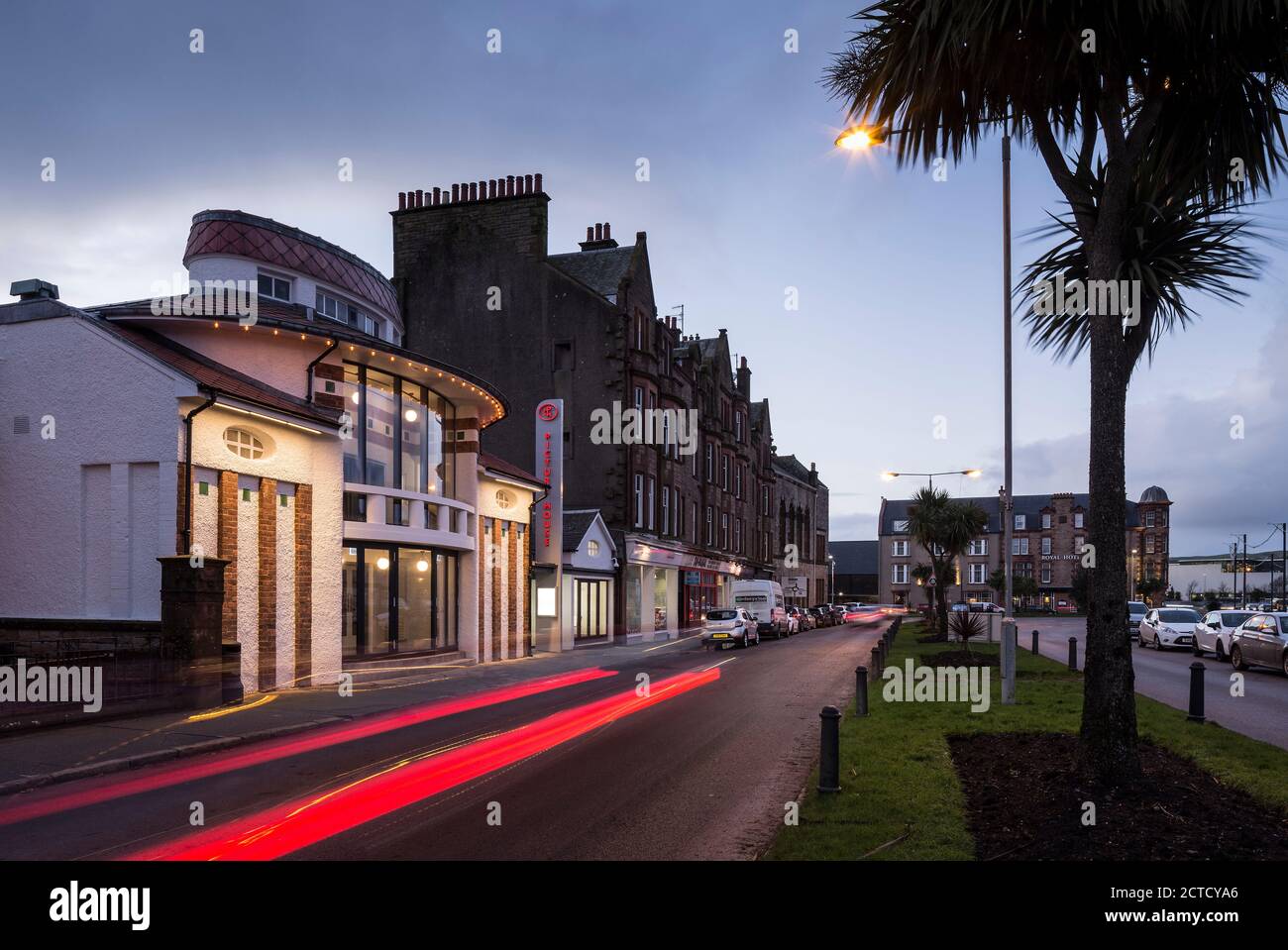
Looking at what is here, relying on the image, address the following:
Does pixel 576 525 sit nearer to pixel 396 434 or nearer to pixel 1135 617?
pixel 396 434

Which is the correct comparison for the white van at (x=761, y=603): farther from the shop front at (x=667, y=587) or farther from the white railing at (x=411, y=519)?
the white railing at (x=411, y=519)

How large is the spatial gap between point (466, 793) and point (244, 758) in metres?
3.68

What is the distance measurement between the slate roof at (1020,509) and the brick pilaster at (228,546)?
90.5 meters

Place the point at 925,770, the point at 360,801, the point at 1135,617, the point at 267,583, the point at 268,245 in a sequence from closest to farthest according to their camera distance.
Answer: the point at 360,801
the point at 925,770
the point at 267,583
the point at 268,245
the point at 1135,617

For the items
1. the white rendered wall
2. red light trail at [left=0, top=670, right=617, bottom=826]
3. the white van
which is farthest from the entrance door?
the white rendered wall

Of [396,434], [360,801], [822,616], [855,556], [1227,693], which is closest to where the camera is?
[360,801]

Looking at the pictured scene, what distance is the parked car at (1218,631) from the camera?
1106 inches

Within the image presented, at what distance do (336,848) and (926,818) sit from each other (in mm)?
4840

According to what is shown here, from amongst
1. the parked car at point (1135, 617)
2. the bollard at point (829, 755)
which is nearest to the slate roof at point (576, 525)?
the parked car at point (1135, 617)

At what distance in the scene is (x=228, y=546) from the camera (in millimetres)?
16500

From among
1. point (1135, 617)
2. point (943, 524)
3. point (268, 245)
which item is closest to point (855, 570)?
point (1135, 617)

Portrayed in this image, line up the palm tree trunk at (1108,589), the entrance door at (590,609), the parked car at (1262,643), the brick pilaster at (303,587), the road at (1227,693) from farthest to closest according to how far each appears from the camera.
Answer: the entrance door at (590,609)
the parked car at (1262,643)
the brick pilaster at (303,587)
the road at (1227,693)
the palm tree trunk at (1108,589)

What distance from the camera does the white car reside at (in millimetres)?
34250
